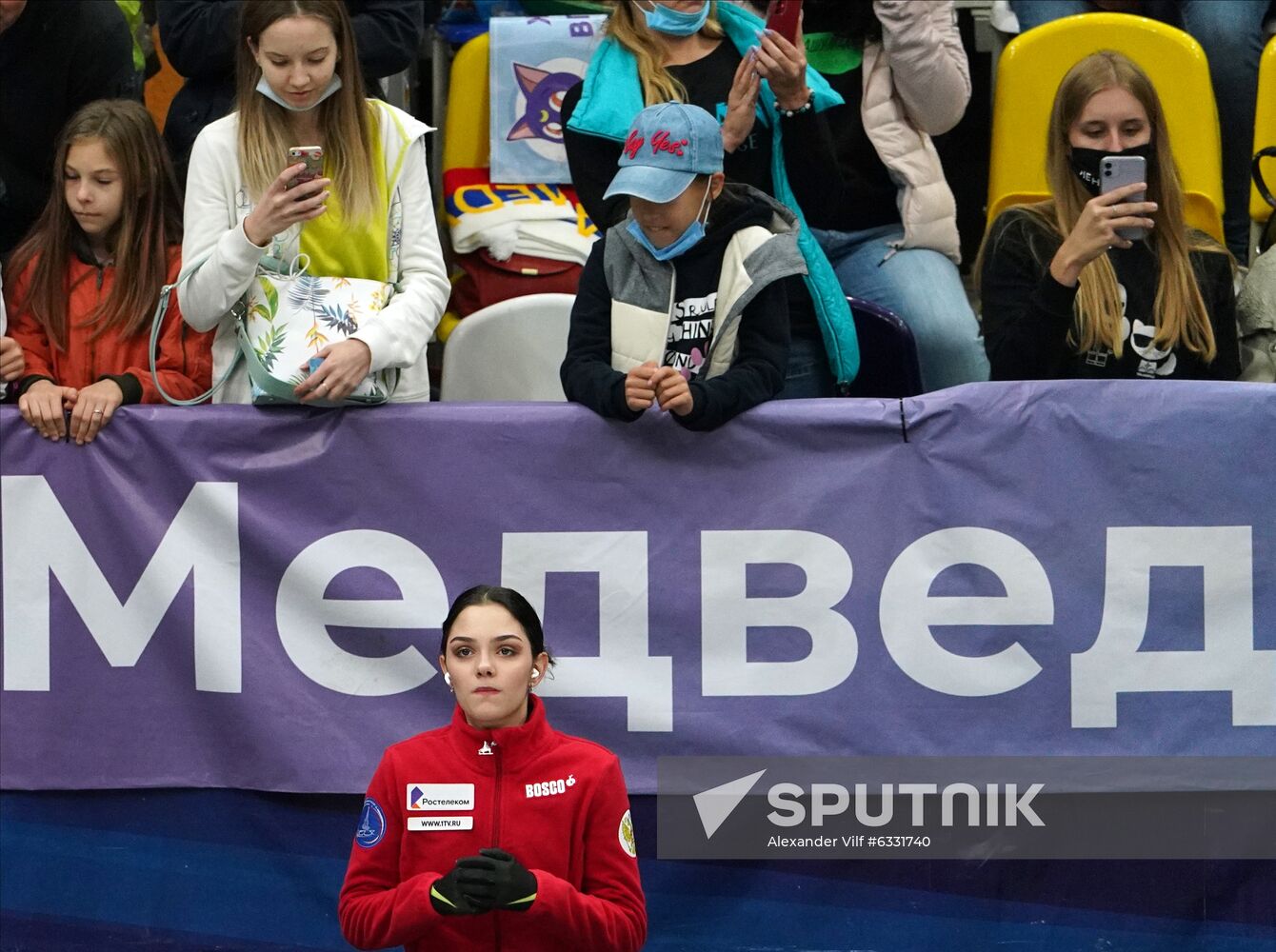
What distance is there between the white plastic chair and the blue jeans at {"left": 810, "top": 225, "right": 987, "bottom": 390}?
0.86 metres

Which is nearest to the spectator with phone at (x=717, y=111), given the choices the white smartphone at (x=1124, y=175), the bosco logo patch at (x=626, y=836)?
the white smartphone at (x=1124, y=175)

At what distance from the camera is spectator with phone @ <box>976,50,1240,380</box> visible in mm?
4707

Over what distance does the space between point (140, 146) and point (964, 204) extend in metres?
2.85

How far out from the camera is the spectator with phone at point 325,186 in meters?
4.62

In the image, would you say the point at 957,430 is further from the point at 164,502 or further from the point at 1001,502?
the point at 164,502

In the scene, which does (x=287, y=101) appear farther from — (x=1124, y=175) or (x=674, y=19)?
(x=1124, y=175)

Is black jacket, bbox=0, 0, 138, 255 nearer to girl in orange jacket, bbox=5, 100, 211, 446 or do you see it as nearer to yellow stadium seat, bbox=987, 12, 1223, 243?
girl in orange jacket, bbox=5, 100, 211, 446

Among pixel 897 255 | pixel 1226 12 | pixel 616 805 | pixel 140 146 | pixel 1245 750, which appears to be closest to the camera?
pixel 616 805

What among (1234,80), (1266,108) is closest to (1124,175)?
(1266,108)

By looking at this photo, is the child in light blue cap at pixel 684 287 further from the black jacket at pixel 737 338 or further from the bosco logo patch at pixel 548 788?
the bosco logo patch at pixel 548 788

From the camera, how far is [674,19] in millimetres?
5055

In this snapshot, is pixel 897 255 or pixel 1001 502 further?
pixel 897 255

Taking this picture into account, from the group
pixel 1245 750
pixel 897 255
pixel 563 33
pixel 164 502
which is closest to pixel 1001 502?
pixel 1245 750

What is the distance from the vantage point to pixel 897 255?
565 centimetres
